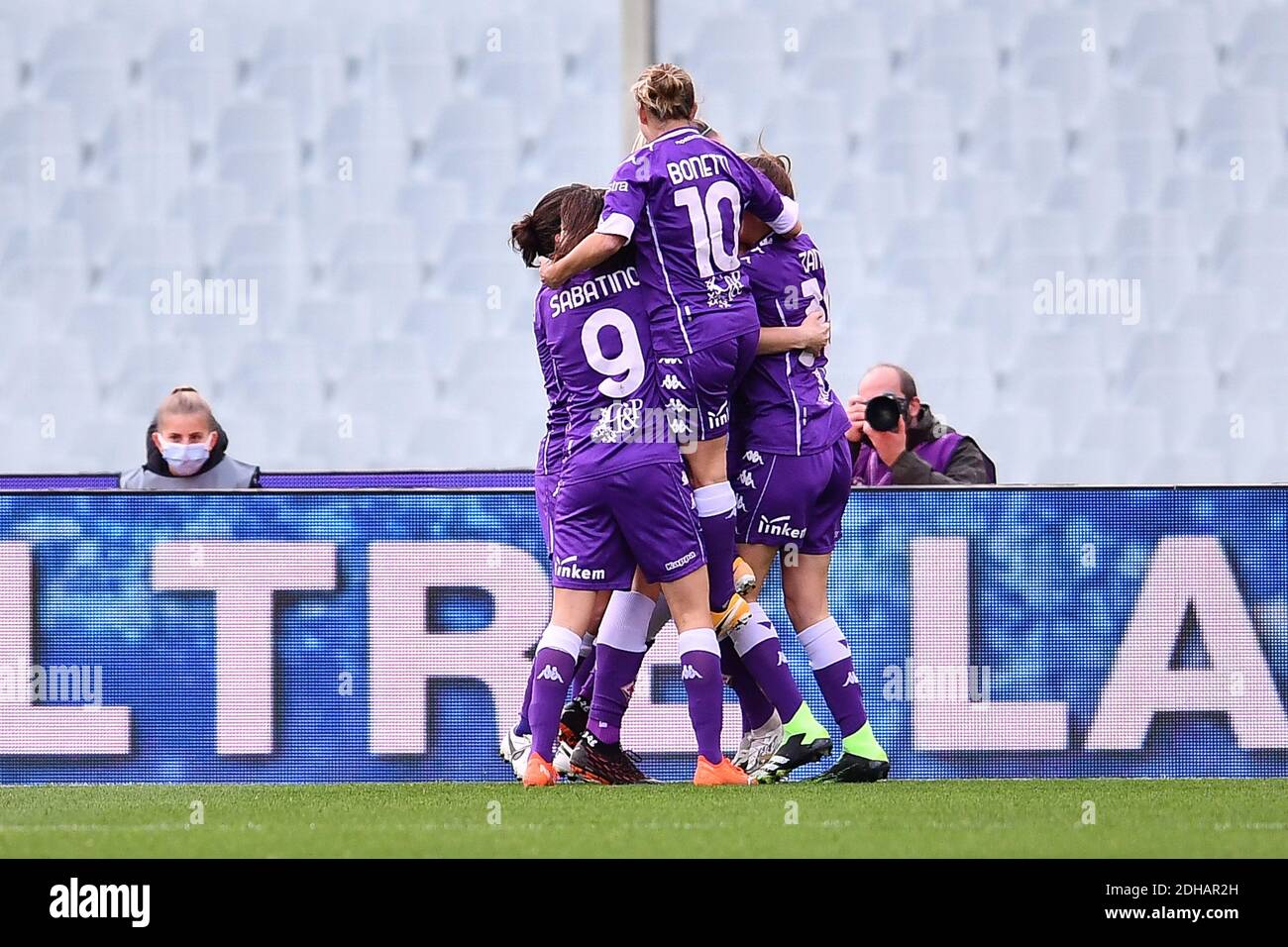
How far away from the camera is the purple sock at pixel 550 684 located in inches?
206

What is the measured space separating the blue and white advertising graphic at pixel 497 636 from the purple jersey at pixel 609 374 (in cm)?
82

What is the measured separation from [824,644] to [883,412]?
122 cm

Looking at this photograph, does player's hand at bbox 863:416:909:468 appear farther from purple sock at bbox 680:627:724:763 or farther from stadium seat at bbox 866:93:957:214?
stadium seat at bbox 866:93:957:214

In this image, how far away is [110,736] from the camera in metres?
5.89

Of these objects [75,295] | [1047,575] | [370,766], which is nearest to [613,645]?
[370,766]

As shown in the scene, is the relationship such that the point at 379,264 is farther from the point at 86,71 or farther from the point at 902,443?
Result: the point at 902,443

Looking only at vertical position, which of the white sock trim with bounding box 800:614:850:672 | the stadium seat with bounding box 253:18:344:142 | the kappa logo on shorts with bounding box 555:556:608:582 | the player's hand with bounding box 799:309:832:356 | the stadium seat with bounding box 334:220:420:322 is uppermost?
the stadium seat with bounding box 253:18:344:142

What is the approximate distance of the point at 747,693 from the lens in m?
5.68

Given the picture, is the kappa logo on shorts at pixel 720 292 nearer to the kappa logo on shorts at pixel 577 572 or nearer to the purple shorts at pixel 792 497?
the purple shorts at pixel 792 497

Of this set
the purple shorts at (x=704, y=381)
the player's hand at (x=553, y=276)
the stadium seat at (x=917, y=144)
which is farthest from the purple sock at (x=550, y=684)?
the stadium seat at (x=917, y=144)

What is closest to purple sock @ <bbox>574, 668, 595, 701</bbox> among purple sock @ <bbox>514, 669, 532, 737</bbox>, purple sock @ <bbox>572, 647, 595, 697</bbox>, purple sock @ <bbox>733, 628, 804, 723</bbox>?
purple sock @ <bbox>572, 647, 595, 697</bbox>

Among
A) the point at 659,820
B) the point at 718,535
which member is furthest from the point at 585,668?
the point at 659,820

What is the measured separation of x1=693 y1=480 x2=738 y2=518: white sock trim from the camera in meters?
5.32

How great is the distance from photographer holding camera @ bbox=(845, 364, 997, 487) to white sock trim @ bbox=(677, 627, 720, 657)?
1322 mm
